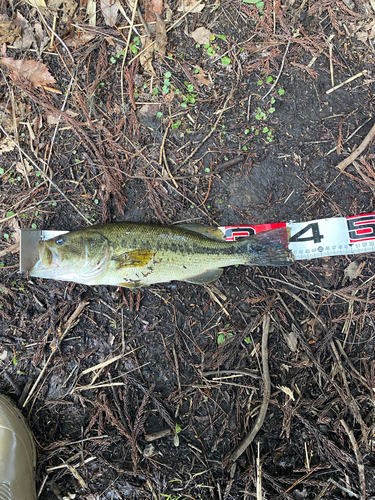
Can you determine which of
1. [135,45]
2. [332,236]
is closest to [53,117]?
[135,45]

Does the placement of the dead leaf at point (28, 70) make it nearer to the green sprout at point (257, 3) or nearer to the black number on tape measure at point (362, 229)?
the green sprout at point (257, 3)

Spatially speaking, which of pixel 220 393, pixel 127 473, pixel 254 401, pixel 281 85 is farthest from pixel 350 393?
pixel 281 85

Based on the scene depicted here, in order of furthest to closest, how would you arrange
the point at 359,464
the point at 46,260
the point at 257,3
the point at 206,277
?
the point at 257,3
the point at 206,277
the point at 359,464
the point at 46,260

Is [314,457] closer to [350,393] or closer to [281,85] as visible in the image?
[350,393]

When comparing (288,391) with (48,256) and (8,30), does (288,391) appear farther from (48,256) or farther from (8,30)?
(8,30)

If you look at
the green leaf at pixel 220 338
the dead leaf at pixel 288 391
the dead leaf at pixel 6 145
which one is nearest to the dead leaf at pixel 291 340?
the dead leaf at pixel 288 391

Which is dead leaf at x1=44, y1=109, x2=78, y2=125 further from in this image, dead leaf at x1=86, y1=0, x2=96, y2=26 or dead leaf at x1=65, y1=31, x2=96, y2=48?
dead leaf at x1=86, y1=0, x2=96, y2=26
